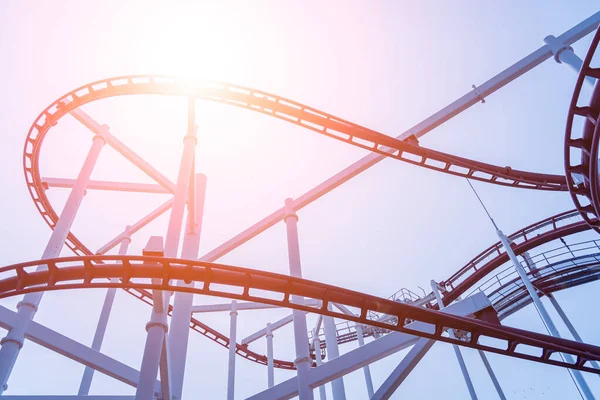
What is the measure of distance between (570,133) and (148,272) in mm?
5595

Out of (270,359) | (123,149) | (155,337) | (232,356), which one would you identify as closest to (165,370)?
(155,337)

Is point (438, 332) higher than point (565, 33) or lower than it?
lower

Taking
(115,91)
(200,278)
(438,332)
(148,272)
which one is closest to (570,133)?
(438,332)

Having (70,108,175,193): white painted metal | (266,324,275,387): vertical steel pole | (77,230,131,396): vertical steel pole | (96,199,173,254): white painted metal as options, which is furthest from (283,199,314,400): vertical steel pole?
(266,324,275,387): vertical steel pole

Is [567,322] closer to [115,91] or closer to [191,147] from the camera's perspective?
[191,147]

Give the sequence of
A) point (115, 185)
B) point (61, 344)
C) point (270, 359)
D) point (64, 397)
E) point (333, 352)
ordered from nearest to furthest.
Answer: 1. point (61, 344)
2. point (64, 397)
3. point (115, 185)
4. point (333, 352)
5. point (270, 359)

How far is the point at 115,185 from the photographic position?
26.6 ft

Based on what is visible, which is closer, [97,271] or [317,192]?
[97,271]

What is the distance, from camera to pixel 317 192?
316 inches

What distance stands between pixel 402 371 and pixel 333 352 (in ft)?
13.4

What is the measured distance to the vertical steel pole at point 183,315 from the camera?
5016 mm

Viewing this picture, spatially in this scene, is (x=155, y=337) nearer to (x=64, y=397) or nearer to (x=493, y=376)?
(x=64, y=397)

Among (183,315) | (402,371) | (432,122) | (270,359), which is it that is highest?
(432,122)

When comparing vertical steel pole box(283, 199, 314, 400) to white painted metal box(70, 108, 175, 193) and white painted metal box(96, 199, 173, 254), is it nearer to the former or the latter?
white painted metal box(70, 108, 175, 193)
